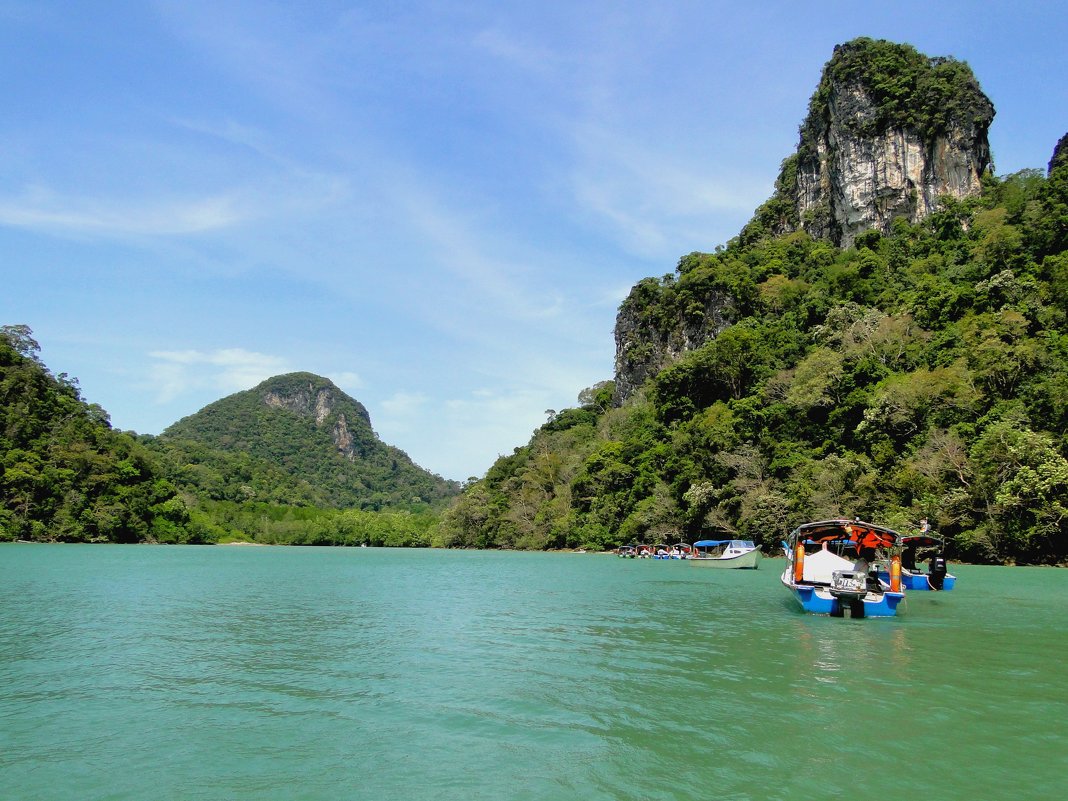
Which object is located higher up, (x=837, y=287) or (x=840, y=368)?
(x=837, y=287)

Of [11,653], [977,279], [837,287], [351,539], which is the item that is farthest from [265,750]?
[351,539]

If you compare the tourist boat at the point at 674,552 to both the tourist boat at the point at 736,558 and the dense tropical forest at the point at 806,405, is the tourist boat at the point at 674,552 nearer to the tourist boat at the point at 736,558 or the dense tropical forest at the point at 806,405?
the dense tropical forest at the point at 806,405

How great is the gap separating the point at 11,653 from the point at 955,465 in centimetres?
4457

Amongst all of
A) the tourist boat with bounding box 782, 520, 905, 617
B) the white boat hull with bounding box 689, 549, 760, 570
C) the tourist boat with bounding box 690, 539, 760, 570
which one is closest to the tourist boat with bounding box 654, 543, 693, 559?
the tourist boat with bounding box 690, 539, 760, 570

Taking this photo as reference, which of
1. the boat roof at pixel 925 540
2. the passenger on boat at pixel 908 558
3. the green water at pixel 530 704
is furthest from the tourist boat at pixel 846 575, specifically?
the passenger on boat at pixel 908 558

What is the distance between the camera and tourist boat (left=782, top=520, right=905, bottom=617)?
64.1ft

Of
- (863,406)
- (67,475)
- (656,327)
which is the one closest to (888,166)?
(656,327)

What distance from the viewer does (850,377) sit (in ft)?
179

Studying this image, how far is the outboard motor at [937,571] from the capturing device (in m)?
25.5

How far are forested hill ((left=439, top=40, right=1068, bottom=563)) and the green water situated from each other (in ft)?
77.7

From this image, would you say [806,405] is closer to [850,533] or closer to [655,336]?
[850,533]

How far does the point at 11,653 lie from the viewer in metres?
14.2

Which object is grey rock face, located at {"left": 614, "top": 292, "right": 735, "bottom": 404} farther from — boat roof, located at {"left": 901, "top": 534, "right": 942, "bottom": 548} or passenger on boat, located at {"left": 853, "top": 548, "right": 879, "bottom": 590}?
passenger on boat, located at {"left": 853, "top": 548, "right": 879, "bottom": 590}

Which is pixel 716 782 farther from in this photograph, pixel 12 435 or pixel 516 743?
pixel 12 435
